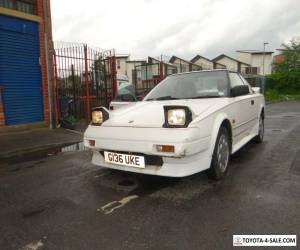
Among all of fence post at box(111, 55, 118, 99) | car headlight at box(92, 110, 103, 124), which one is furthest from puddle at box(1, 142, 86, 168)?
fence post at box(111, 55, 118, 99)

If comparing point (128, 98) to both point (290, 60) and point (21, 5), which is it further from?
point (290, 60)

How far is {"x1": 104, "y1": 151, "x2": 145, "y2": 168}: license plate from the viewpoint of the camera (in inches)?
138

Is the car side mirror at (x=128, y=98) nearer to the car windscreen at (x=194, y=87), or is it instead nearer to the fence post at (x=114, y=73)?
the car windscreen at (x=194, y=87)

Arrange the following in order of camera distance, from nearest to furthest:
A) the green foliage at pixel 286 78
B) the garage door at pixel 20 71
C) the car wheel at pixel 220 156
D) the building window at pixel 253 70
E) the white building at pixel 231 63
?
the car wheel at pixel 220 156 → the garage door at pixel 20 71 → the green foliage at pixel 286 78 → the building window at pixel 253 70 → the white building at pixel 231 63

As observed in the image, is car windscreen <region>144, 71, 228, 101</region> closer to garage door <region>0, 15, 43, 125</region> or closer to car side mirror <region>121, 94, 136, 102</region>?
car side mirror <region>121, 94, 136, 102</region>

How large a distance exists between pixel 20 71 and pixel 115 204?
21.6 ft

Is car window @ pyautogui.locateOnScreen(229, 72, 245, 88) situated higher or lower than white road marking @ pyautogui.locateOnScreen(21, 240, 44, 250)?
higher

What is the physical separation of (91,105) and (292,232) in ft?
26.7

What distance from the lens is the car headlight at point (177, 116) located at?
10.9 ft

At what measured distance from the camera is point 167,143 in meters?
3.25

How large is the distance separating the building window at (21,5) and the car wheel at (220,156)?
7.06m

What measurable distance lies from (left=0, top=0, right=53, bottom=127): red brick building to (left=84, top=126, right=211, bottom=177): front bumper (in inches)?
220

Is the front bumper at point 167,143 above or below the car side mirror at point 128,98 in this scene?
below

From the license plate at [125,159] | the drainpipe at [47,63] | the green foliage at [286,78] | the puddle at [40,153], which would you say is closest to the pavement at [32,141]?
the puddle at [40,153]
